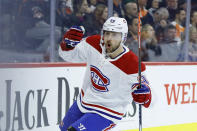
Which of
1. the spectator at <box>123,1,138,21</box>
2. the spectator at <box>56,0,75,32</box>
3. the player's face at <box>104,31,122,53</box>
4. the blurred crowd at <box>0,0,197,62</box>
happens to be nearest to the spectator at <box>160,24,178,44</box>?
the blurred crowd at <box>0,0,197,62</box>

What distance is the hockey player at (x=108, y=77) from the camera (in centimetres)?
329

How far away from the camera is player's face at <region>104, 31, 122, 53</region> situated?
3285 mm

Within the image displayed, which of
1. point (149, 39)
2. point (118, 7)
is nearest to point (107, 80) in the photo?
point (118, 7)

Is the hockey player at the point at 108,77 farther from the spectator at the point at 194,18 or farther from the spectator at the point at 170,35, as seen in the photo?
the spectator at the point at 194,18

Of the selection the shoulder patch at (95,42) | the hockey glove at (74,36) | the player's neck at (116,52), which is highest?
the hockey glove at (74,36)

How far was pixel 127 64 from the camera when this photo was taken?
10.9ft

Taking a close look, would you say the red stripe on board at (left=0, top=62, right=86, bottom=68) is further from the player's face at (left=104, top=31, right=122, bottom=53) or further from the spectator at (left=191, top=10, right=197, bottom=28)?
the spectator at (left=191, top=10, right=197, bottom=28)

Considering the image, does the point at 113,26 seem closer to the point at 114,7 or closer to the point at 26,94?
the point at 26,94

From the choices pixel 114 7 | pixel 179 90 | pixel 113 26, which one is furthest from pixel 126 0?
pixel 113 26

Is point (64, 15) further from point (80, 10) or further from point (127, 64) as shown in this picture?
point (127, 64)

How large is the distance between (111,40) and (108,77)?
0.28 meters

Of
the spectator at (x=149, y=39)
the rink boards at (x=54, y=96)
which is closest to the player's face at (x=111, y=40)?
the rink boards at (x=54, y=96)

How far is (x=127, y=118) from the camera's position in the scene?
201 inches

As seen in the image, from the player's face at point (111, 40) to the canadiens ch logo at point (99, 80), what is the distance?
0.18 m
